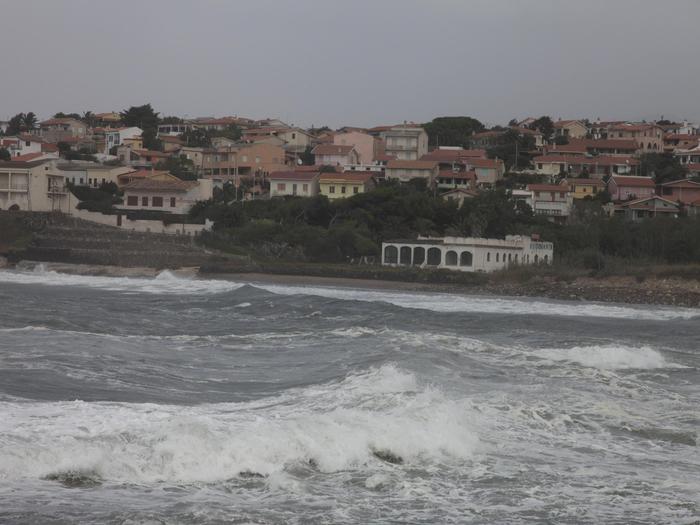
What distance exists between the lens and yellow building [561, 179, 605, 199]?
65.7 metres

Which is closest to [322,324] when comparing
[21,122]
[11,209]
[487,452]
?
[487,452]

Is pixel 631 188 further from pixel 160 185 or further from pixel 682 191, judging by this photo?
pixel 160 185

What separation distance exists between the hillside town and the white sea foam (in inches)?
360

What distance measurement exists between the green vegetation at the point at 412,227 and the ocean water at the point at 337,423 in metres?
23.0

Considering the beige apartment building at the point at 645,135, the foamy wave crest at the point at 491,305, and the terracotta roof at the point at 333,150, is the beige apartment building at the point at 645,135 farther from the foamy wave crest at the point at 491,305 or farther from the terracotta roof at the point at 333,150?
the foamy wave crest at the point at 491,305

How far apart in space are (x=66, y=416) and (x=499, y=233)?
4283cm

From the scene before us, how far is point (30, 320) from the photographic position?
2244cm

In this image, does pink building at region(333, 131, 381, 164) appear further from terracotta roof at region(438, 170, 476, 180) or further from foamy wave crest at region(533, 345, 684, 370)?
foamy wave crest at region(533, 345, 684, 370)

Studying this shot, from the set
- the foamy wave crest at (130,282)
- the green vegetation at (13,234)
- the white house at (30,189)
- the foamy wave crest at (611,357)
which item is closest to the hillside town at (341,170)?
the white house at (30,189)

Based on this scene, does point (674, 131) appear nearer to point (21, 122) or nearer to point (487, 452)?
point (21, 122)

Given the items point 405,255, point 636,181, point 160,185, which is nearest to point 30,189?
point 160,185

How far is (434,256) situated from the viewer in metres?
48.2

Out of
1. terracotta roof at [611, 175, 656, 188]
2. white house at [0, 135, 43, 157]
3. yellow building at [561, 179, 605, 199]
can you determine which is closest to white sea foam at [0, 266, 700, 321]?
yellow building at [561, 179, 605, 199]

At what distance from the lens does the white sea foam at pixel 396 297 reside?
3338cm
